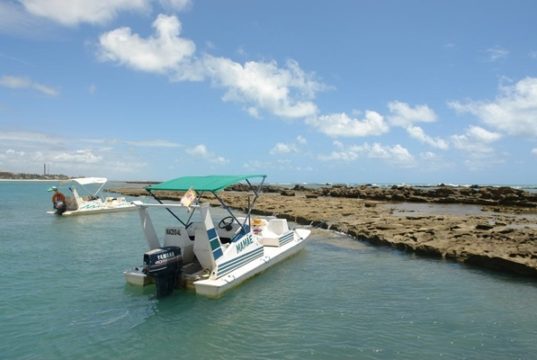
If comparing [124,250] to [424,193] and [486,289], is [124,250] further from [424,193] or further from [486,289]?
[424,193]

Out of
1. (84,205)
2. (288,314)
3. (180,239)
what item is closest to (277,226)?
(180,239)

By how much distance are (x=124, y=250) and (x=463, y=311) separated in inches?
583

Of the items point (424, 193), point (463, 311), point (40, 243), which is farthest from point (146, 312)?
point (424, 193)

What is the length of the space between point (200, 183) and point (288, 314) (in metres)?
5.51

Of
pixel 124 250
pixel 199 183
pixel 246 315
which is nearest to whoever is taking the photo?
pixel 246 315

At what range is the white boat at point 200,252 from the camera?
37.6ft

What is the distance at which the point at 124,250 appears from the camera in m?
19.5

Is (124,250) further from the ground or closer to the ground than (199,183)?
closer to the ground

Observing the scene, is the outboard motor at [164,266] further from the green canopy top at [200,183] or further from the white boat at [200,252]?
the green canopy top at [200,183]

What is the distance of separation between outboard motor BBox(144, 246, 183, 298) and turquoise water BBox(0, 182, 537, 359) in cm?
39

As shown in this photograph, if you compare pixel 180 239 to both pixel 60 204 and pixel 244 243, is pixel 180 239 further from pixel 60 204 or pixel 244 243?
pixel 60 204

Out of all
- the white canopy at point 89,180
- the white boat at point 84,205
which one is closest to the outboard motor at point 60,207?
the white boat at point 84,205

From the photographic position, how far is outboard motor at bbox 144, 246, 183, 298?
1118 centimetres

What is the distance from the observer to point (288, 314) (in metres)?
10.5
